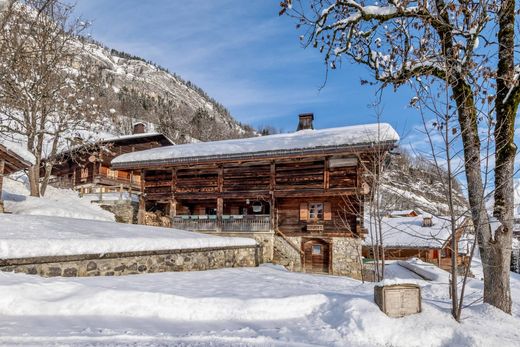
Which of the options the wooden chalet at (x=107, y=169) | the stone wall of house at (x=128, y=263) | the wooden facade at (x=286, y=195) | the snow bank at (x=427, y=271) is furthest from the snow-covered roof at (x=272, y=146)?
the wooden chalet at (x=107, y=169)

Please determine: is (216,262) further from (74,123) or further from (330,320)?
(74,123)

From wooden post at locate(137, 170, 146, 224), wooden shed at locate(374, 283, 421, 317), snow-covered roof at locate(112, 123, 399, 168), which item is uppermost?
snow-covered roof at locate(112, 123, 399, 168)

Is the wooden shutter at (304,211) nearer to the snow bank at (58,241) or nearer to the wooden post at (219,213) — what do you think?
the wooden post at (219,213)

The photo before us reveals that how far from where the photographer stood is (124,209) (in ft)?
73.9

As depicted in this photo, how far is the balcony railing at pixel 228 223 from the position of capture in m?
18.1

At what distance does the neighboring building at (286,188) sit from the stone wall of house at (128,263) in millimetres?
4501

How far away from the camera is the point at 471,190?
20.0 feet

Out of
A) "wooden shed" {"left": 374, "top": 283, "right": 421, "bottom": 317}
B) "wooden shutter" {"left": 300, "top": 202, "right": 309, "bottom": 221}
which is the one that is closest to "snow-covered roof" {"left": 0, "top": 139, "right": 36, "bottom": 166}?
"wooden shutter" {"left": 300, "top": 202, "right": 309, "bottom": 221}

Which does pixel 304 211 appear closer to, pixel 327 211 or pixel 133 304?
pixel 327 211

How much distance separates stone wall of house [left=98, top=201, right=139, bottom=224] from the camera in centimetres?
2234

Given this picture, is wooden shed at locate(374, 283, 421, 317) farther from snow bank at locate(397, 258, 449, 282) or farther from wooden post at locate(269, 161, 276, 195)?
snow bank at locate(397, 258, 449, 282)

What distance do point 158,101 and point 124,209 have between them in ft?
305

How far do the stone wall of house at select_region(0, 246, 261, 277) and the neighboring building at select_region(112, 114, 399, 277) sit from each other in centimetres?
450

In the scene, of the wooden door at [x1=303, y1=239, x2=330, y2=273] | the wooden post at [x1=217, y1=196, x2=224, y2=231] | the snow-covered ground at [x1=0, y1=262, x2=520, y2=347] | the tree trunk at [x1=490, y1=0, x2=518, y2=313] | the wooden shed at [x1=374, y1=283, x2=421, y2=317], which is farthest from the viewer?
the wooden post at [x1=217, y1=196, x2=224, y2=231]
